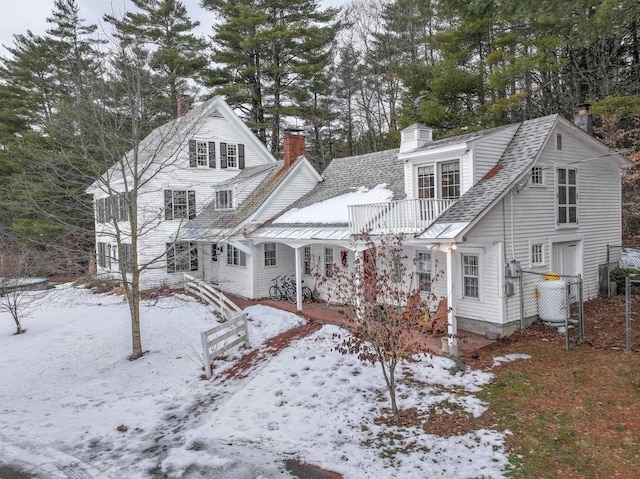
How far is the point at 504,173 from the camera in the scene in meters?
11.9

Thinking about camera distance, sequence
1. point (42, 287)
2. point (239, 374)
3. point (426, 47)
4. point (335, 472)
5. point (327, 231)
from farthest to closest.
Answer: point (426, 47) → point (42, 287) → point (327, 231) → point (239, 374) → point (335, 472)

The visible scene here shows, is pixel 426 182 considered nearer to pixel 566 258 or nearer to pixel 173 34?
pixel 566 258

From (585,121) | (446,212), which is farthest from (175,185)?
(585,121)

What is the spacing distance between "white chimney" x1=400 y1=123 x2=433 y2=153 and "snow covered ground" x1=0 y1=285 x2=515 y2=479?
6.49 m

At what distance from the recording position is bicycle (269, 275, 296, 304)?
17097 millimetres

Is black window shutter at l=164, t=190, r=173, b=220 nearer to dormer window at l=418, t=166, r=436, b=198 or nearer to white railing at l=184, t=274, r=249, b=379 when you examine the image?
white railing at l=184, t=274, r=249, b=379

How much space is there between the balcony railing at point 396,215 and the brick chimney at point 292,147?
7.44 metres

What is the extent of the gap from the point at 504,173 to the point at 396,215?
3223 millimetres

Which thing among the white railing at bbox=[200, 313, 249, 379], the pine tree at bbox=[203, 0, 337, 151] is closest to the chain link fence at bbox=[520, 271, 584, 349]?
the white railing at bbox=[200, 313, 249, 379]

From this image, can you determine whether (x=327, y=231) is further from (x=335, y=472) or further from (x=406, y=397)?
(x=335, y=472)

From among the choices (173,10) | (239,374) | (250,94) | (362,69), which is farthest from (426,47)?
(239,374)

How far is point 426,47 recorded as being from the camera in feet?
92.9

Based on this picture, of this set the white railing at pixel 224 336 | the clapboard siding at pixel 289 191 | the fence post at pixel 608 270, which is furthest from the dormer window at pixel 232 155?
the fence post at pixel 608 270

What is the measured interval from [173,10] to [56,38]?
950 cm
